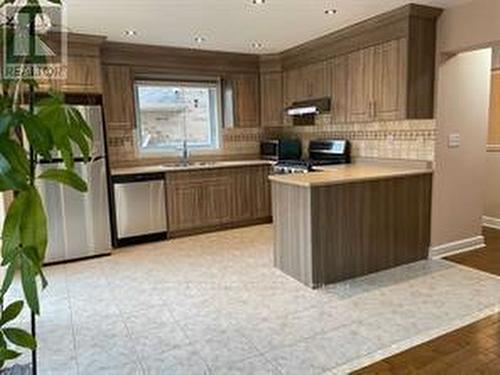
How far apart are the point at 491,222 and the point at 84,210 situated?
512 centimetres

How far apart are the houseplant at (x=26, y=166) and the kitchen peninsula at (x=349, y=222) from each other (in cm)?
230

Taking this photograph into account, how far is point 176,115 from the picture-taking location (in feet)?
18.3

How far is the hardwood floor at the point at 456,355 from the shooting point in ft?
7.00

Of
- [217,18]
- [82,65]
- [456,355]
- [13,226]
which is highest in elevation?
[217,18]

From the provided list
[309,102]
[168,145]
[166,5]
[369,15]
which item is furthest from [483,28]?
[168,145]

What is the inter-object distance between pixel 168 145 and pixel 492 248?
4.23 metres

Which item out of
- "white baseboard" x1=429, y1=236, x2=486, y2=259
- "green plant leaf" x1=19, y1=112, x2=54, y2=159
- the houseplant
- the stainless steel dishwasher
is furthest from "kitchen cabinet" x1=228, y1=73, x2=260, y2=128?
"green plant leaf" x1=19, y1=112, x2=54, y2=159

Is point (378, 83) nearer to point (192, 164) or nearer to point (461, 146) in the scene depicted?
point (461, 146)

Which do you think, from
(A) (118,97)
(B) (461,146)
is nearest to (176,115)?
(A) (118,97)

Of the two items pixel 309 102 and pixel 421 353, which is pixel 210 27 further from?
pixel 421 353

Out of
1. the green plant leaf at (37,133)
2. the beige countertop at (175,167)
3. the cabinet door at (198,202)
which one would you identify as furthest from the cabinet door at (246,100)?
the green plant leaf at (37,133)

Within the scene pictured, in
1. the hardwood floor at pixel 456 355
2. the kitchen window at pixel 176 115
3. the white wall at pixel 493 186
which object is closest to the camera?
the hardwood floor at pixel 456 355

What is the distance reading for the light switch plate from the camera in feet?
12.6

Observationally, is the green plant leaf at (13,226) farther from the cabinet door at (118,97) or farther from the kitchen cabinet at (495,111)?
the kitchen cabinet at (495,111)
